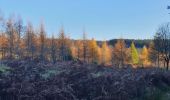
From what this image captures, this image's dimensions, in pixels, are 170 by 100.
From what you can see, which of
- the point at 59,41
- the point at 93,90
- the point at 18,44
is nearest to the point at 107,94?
the point at 93,90

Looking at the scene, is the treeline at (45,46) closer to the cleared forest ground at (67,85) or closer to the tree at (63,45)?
the tree at (63,45)

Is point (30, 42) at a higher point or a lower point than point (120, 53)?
higher

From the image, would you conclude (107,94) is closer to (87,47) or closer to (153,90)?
(153,90)

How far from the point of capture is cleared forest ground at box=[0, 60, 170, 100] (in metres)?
12.2

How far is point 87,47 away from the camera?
97.1 meters

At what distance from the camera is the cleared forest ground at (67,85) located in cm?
1224

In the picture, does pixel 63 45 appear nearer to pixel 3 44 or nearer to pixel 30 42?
pixel 30 42

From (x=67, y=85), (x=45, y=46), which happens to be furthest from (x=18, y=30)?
(x=67, y=85)

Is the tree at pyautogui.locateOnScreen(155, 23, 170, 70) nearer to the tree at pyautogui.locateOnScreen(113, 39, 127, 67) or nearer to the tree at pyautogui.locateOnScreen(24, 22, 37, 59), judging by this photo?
the tree at pyautogui.locateOnScreen(113, 39, 127, 67)

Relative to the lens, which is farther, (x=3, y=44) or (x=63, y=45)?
(x=63, y=45)

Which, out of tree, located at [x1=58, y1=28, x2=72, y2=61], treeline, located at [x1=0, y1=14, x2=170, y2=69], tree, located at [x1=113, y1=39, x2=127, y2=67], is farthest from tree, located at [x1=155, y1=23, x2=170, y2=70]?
tree, located at [x1=58, y1=28, x2=72, y2=61]

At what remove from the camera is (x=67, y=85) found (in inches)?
518

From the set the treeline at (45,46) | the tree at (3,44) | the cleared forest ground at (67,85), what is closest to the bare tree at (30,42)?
the treeline at (45,46)

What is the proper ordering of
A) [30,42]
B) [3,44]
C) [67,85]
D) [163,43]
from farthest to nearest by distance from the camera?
[30,42]
[3,44]
[163,43]
[67,85]
